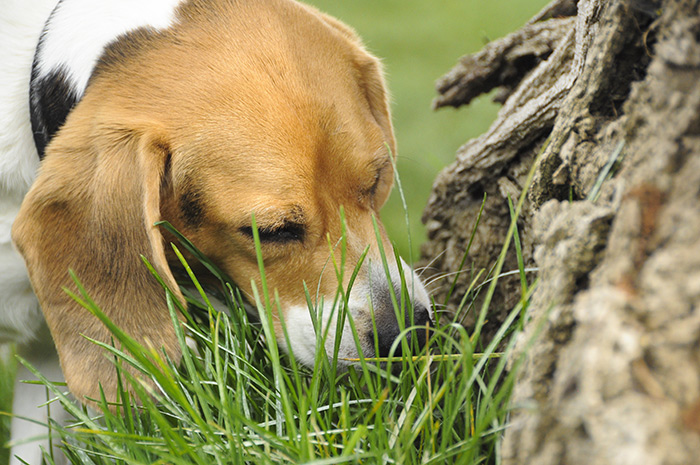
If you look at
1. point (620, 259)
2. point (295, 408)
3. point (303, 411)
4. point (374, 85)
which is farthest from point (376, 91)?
point (620, 259)

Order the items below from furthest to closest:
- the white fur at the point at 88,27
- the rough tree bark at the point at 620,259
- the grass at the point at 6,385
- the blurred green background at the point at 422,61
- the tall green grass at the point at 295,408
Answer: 1. the blurred green background at the point at 422,61
2. the grass at the point at 6,385
3. the white fur at the point at 88,27
4. the tall green grass at the point at 295,408
5. the rough tree bark at the point at 620,259

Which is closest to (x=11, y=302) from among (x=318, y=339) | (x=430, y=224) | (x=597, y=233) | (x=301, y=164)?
(x=301, y=164)

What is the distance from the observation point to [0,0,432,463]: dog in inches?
81.4

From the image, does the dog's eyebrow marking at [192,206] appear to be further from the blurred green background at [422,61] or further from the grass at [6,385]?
the blurred green background at [422,61]

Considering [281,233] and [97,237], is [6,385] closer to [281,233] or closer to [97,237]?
[97,237]

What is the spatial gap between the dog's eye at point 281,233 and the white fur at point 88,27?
0.78 meters

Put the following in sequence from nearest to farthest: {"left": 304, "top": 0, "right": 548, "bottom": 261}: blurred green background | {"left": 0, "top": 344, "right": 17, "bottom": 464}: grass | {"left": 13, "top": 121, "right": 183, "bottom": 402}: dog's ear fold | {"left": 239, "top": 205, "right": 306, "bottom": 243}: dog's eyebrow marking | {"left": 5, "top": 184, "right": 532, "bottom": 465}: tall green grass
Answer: {"left": 5, "top": 184, "right": 532, "bottom": 465}: tall green grass, {"left": 13, "top": 121, "right": 183, "bottom": 402}: dog's ear fold, {"left": 239, "top": 205, "right": 306, "bottom": 243}: dog's eyebrow marking, {"left": 0, "top": 344, "right": 17, "bottom": 464}: grass, {"left": 304, "top": 0, "right": 548, "bottom": 261}: blurred green background

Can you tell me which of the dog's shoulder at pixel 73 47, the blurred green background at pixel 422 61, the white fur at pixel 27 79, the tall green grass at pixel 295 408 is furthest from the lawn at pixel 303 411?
the blurred green background at pixel 422 61

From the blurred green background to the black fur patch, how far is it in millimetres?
→ 2025

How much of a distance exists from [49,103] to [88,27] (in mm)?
310

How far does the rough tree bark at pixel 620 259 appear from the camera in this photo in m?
0.89

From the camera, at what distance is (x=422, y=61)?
686cm

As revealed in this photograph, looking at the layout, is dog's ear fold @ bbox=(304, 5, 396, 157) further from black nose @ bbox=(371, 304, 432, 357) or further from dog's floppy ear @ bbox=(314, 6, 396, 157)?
black nose @ bbox=(371, 304, 432, 357)

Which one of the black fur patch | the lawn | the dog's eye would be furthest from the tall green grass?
the black fur patch
